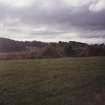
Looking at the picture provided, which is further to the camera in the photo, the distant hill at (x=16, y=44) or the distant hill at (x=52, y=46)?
the distant hill at (x=16, y=44)

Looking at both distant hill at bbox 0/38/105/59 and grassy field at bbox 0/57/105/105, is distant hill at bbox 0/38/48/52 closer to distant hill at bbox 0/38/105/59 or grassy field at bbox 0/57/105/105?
distant hill at bbox 0/38/105/59

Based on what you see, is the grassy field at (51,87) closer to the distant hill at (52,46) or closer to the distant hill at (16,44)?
the distant hill at (52,46)

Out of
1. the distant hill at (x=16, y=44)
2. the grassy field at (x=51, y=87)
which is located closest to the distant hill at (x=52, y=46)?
the distant hill at (x=16, y=44)

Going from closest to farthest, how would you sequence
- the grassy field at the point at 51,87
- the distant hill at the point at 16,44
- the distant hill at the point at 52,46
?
the grassy field at the point at 51,87, the distant hill at the point at 52,46, the distant hill at the point at 16,44

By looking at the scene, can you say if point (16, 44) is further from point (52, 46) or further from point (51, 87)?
point (51, 87)

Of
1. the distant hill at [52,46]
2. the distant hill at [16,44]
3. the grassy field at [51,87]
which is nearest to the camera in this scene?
the grassy field at [51,87]

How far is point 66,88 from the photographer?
5559 millimetres

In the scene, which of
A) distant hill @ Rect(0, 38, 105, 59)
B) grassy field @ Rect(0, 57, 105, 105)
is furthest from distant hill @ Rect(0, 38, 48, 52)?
grassy field @ Rect(0, 57, 105, 105)

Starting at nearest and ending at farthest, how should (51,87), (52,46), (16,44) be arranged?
1. (51,87)
2. (52,46)
3. (16,44)

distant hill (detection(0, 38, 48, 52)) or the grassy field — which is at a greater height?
distant hill (detection(0, 38, 48, 52))

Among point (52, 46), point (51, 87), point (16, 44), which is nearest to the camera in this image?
point (51, 87)

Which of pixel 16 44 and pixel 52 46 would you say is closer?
pixel 52 46

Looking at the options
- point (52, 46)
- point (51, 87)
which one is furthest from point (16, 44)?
point (51, 87)

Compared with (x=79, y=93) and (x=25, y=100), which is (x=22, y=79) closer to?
(x=25, y=100)
